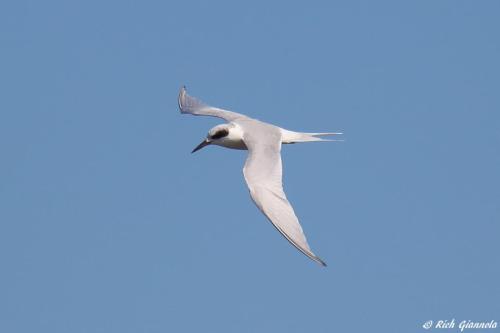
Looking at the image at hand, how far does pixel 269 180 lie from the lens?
14594 mm

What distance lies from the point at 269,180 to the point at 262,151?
1.53 meters

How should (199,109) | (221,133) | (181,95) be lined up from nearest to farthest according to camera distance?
(221,133)
(199,109)
(181,95)

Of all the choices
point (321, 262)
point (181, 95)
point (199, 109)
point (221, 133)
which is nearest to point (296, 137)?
point (221, 133)

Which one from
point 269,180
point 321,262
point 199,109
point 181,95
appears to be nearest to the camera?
point 321,262

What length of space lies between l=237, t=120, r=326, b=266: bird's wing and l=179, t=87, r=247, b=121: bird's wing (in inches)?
53.1

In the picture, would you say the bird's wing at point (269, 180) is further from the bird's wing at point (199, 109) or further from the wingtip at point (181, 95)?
the wingtip at point (181, 95)

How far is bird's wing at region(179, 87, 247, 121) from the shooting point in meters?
19.9

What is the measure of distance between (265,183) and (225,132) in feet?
11.8

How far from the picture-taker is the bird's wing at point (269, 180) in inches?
495

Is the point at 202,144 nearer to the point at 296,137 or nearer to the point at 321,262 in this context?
the point at 296,137

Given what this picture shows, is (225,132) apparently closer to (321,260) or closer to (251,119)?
(251,119)

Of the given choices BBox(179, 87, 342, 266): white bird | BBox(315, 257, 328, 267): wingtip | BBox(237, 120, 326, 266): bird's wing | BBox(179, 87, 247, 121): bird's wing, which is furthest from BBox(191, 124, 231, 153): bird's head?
BBox(315, 257, 328, 267): wingtip

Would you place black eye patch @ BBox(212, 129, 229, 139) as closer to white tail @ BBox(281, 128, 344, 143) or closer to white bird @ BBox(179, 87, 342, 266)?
white bird @ BBox(179, 87, 342, 266)

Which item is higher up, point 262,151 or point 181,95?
point 181,95
